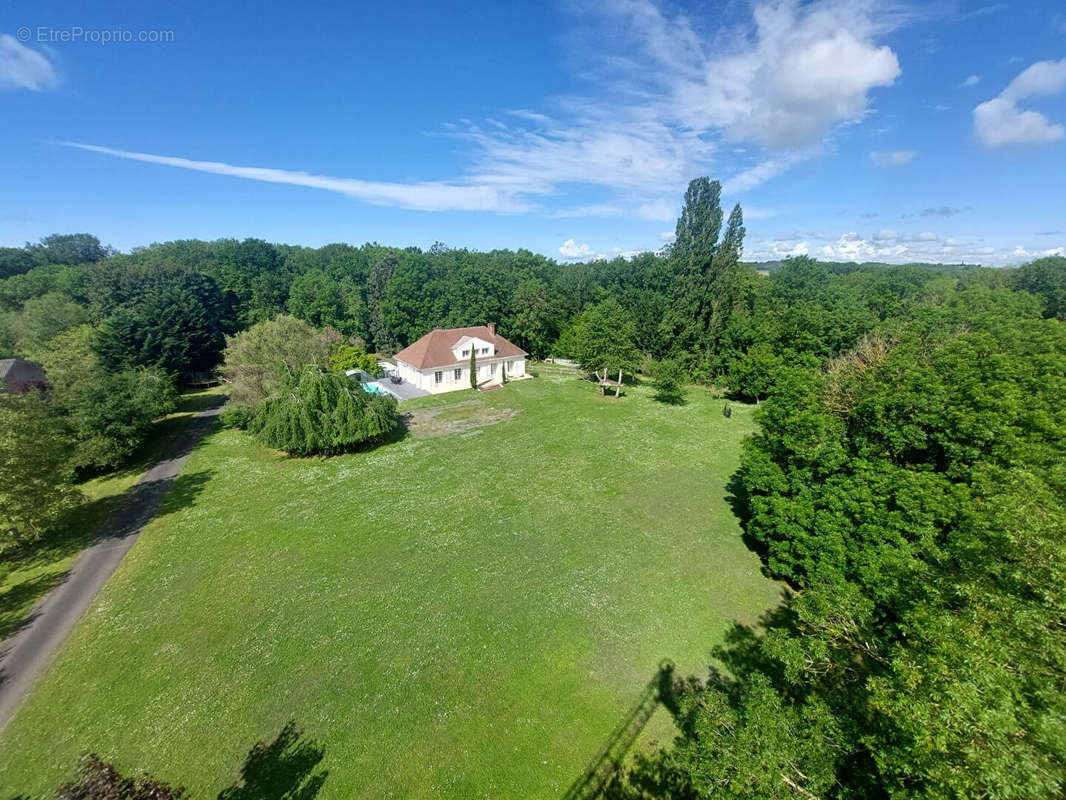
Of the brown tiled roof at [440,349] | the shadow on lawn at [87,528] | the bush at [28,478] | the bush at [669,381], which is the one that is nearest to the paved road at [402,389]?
the brown tiled roof at [440,349]

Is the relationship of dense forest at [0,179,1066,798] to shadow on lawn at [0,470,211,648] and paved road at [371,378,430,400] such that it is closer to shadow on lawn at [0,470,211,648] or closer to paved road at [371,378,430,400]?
shadow on lawn at [0,470,211,648]

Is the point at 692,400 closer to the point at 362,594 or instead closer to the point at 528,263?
the point at 362,594

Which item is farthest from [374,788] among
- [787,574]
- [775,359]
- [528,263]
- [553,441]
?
[528,263]

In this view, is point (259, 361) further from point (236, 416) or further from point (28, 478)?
point (28, 478)

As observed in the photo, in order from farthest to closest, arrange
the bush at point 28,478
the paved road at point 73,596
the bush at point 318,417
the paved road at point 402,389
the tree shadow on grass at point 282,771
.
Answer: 1. the paved road at point 402,389
2. the bush at point 318,417
3. the bush at point 28,478
4. the paved road at point 73,596
5. the tree shadow on grass at point 282,771

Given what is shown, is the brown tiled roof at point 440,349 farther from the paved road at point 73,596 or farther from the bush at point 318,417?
the paved road at point 73,596
